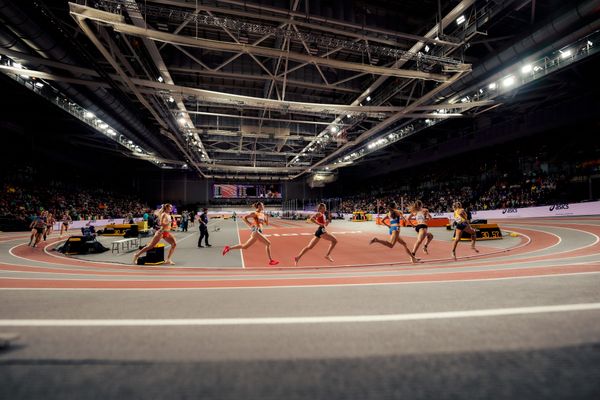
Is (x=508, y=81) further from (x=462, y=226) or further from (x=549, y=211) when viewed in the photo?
(x=462, y=226)

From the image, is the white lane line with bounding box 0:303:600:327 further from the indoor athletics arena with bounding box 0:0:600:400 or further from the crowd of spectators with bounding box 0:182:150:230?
the crowd of spectators with bounding box 0:182:150:230

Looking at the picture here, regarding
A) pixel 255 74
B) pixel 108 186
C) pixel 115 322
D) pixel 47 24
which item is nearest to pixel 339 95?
pixel 255 74

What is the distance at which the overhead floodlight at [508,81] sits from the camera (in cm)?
1623

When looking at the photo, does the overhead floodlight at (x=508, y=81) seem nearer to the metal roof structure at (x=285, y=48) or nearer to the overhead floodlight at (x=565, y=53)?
the metal roof structure at (x=285, y=48)

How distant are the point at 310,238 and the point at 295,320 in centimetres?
1444

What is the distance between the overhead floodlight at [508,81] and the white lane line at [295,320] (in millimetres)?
18031

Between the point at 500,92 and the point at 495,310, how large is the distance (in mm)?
19541

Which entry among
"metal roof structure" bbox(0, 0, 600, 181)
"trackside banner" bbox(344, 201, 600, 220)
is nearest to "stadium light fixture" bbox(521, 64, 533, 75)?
"metal roof structure" bbox(0, 0, 600, 181)

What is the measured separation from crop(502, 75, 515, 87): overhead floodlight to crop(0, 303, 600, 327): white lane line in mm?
18031

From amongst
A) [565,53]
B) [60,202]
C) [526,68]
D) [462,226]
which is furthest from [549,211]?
[60,202]

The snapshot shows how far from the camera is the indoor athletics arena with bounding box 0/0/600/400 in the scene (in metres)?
2.08

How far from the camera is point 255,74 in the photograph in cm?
1745

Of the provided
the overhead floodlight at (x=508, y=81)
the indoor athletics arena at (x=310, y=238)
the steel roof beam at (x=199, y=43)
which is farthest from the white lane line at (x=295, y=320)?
the overhead floodlight at (x=508, y=81)

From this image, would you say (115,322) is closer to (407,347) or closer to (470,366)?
(407,347)
